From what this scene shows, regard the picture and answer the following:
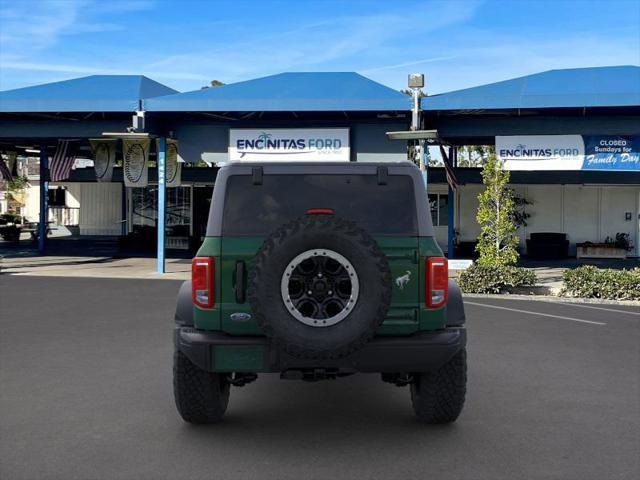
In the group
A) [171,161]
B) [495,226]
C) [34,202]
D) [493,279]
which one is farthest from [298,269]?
[34,202]

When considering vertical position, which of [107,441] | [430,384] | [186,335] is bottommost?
[107,441]

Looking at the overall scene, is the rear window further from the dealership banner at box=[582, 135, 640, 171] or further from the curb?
the dealership banner at box=[582, 135, 640, 171]

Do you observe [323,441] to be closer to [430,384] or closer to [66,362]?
[430,384]

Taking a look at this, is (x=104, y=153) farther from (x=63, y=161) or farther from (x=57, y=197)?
(x=57, y=197)

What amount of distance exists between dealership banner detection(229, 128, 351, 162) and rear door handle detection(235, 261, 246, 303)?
51.8 feet

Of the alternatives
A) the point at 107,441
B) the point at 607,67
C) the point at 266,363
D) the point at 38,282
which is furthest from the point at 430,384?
the point at 607,67

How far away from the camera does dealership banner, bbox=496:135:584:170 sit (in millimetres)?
19969

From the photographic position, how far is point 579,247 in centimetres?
2858

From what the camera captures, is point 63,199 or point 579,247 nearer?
point 579,247

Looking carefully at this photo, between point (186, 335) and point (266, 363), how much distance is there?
2.10 feet

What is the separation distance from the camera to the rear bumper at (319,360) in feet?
15.6

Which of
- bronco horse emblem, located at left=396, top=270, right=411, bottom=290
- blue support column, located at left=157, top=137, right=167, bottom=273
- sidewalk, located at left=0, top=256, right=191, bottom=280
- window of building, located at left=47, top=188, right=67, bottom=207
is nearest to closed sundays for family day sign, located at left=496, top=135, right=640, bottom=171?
blue support column, located at left=157, top=137, right=167, bottom=273

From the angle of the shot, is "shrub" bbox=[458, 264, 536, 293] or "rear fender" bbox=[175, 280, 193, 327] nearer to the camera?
"rear fender" bbox=[175, 280, 193, 327]

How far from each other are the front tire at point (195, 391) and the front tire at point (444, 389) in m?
1.58
